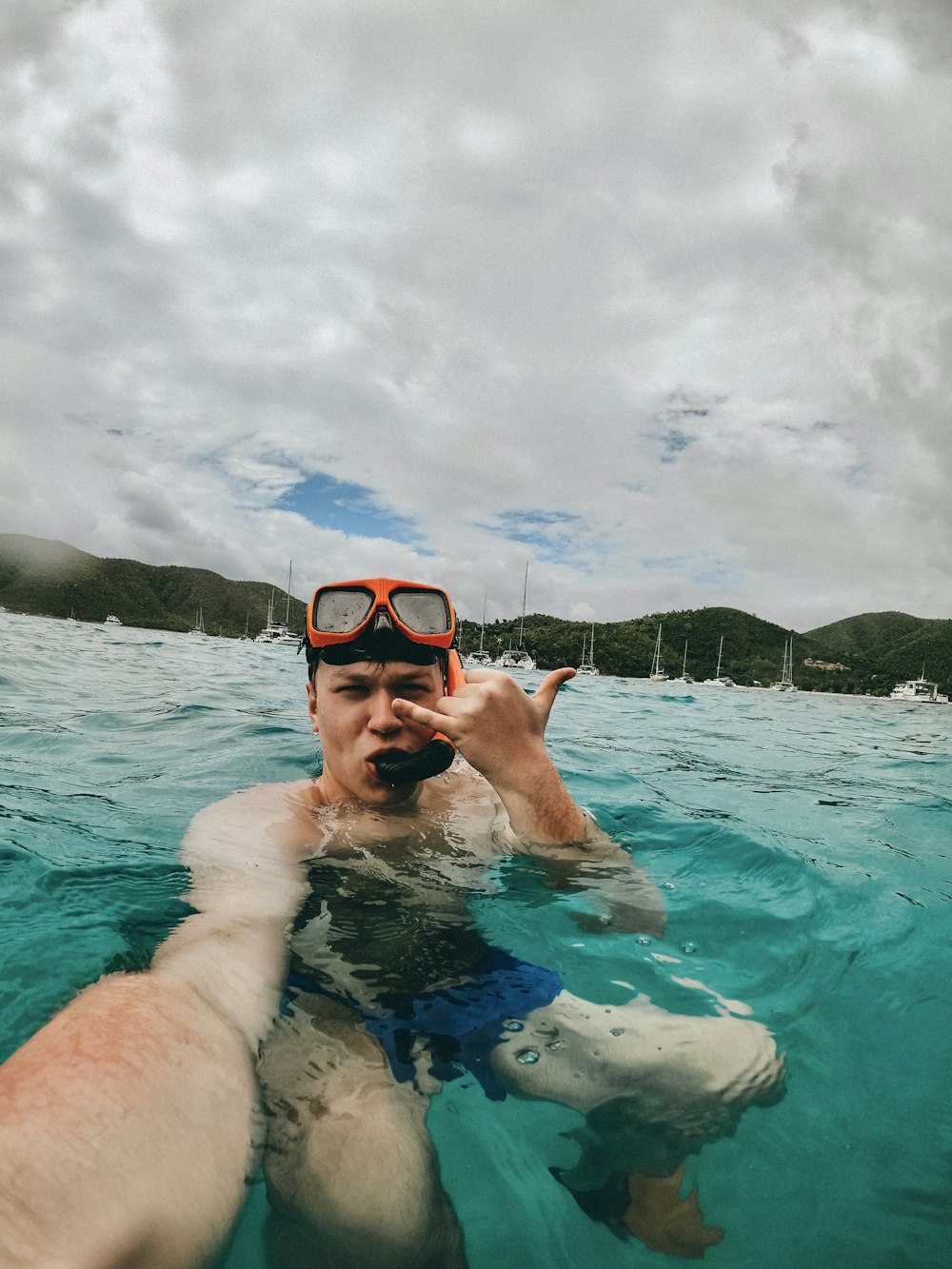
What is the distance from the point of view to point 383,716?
3.02m

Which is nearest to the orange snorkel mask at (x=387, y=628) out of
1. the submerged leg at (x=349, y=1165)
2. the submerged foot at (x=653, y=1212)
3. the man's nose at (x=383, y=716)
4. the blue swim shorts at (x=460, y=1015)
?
the man's nose at (x=383, y=716)

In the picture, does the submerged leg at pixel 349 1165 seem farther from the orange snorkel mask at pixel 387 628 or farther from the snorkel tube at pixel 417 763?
the orange snorkel mask at pixel 387 628

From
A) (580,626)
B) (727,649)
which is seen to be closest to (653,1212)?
(580,626)

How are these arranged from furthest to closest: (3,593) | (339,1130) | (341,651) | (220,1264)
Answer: (3,593) < (341,651) < (339,1130) < (220,1264)

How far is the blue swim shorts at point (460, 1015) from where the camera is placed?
182 centimetres

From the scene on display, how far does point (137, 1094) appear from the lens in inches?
50.7

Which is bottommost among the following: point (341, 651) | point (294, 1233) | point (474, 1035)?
point (294, 1233)

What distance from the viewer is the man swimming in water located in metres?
1.20

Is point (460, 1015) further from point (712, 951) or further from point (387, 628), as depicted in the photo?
point (387, 628)

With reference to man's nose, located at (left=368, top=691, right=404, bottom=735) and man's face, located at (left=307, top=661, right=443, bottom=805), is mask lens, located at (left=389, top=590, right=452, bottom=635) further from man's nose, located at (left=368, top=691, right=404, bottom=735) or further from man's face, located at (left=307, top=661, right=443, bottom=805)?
man's nose, located at (left=368, top=691, right=404, bottom=735)

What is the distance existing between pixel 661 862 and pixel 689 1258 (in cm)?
248

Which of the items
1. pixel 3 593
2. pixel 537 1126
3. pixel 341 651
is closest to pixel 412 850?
pixel 341 651

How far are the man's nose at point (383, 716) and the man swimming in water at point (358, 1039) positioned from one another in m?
0.01

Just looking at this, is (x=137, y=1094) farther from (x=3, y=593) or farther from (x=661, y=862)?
(x=3, y=593)
